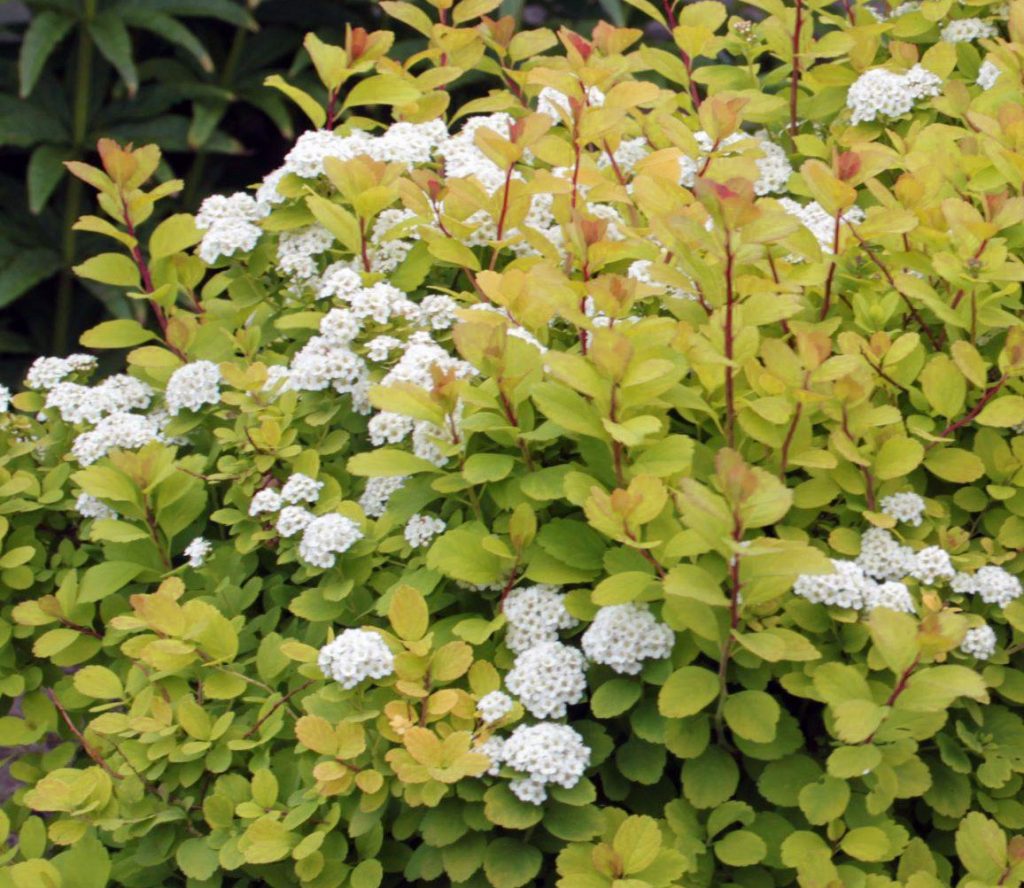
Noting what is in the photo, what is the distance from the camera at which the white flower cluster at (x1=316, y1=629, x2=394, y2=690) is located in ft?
4.64

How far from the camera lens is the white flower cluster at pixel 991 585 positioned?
1486 millimetres

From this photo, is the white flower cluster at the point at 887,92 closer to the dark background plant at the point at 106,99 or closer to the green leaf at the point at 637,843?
the green leaf at the point at 637,843

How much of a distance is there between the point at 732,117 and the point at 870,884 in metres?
0.97

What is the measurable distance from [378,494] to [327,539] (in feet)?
0.51

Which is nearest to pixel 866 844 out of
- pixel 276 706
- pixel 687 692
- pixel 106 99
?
pixel 687 692

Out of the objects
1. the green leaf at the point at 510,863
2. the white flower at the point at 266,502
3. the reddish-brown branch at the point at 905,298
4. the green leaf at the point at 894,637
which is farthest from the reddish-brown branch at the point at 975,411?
the white flower at the point at 266,502

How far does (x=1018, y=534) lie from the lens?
5.10 ft

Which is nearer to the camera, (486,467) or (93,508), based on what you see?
(486,467)

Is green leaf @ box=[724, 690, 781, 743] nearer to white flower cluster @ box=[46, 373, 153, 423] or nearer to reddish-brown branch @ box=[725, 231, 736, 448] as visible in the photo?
reddish-brown branch @ box=[725, 231, 736, 448]

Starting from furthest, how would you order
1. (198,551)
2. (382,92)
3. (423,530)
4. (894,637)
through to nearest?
(382,92), (198,551), (423,530), (894,637)

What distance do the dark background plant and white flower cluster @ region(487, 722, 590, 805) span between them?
3587 millimetres

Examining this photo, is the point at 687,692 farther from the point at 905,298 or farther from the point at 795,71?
the point at 795,71

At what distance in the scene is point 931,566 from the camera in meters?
1.48

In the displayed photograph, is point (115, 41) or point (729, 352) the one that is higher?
point (729, 352)
